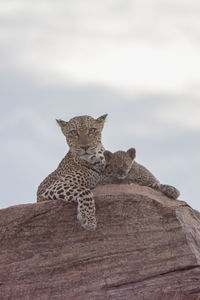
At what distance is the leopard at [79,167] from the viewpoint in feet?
54.1

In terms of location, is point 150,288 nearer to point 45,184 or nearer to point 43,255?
point 43,255

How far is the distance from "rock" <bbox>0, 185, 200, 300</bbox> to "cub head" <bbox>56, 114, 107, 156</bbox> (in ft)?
4.57

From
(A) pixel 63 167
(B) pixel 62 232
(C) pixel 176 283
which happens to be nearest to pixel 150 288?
(C) pixel 176 283

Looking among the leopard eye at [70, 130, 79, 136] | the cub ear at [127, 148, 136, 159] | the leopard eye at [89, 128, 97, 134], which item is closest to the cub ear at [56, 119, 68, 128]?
the leopard eye at [70, 130, 79, 136]

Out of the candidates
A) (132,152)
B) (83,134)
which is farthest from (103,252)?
(83,134)

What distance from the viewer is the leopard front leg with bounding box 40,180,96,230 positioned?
1619cm

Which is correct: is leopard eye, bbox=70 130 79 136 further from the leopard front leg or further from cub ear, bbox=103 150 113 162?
the leopard front leg

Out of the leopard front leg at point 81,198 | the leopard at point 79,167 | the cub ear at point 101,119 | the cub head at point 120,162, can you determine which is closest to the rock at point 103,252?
the leopard front leg at point 81,198

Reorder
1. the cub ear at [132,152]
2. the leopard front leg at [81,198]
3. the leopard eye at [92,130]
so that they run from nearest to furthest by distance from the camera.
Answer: the leopard front leg at [81,198], the leopard eye at [92,130], the cub ear at [132,152]

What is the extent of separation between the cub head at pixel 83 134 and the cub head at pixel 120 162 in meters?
0.46

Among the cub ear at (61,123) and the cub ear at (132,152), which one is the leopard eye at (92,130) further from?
the cub ear at (132,152)

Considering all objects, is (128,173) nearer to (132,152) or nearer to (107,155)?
(132,152)

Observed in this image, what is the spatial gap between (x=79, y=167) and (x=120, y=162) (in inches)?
41.3

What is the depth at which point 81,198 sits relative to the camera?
16.2 metres
